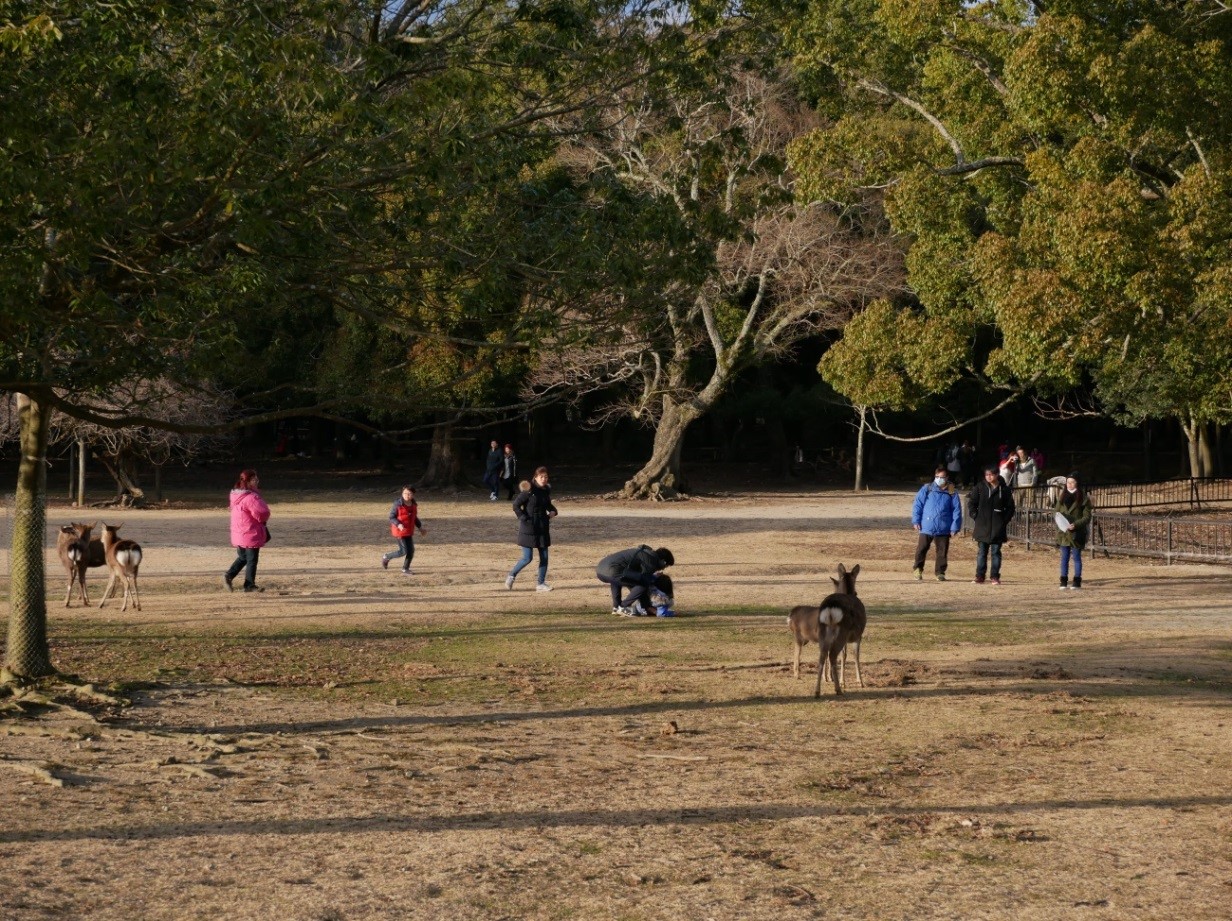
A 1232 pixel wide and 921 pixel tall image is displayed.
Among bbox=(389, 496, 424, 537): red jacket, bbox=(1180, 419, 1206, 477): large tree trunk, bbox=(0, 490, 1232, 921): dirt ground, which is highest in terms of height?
bbox=(1180, 419, 1206, 477): large tree trunk

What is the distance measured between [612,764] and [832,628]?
9.47ft

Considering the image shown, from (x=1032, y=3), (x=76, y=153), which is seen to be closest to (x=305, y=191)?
(x=76, y=153)

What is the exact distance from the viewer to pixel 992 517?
65.2ft

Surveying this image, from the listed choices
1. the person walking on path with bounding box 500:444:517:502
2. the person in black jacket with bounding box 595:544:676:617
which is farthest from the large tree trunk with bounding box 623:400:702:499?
the person in black jacket with bounding box 595:544:676:617

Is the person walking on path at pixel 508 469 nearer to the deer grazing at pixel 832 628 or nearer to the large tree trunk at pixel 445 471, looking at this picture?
the large tree trunk at pixel 445 471

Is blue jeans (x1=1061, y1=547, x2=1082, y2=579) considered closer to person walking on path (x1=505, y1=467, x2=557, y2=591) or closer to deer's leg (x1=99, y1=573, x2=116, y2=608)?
person walking on path (x1=505, y1=467, x2=557, y2=591)

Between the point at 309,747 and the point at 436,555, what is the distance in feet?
47.9

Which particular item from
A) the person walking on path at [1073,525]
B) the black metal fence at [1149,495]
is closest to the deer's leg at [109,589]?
the person walking on path at [1073,525]

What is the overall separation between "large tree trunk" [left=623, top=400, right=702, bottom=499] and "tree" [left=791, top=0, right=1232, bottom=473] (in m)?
14.8

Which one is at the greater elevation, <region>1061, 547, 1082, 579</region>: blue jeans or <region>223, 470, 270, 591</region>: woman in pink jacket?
<region>223, 470, 270, 591</region>: woman in pink jacket

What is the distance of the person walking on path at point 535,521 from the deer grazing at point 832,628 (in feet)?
22.5

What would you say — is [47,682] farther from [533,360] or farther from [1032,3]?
[533,360]

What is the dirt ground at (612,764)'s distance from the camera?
6.38m

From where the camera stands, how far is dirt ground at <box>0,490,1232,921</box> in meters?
6.38
